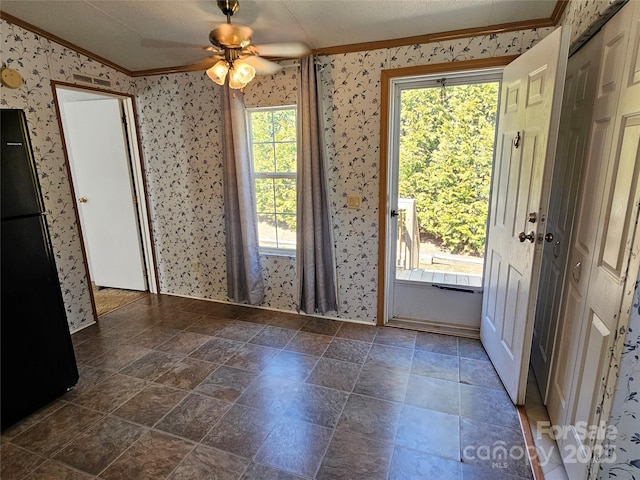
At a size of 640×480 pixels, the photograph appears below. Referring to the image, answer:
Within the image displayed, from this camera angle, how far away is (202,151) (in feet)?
10.6

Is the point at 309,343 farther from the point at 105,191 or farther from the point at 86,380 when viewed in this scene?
the point at 105,191

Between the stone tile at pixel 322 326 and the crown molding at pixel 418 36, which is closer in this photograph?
the crown molding at pixel 418 36

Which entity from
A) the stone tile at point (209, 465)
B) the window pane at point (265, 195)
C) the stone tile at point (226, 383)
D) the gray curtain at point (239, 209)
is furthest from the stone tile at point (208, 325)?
the stone tile at point (209, 465)

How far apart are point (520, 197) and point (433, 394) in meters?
1.29

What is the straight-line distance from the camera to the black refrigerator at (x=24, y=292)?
1.77 meters

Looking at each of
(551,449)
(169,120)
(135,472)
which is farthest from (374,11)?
(135,472)

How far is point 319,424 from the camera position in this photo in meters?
1.88

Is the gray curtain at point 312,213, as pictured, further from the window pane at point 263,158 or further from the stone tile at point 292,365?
the stone tile at point 292,365

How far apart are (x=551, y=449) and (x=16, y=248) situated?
9.66ft

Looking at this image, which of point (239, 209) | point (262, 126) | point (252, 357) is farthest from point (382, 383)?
point (262, 126)

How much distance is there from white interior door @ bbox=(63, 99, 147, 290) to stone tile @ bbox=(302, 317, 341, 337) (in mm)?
2056

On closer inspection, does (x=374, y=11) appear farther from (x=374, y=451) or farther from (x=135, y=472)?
(x=135, y=472)

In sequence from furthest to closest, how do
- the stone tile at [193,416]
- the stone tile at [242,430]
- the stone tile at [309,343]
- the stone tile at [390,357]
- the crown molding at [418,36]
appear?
the stone tile at [309,343], the stone tile at [390,357], the crown molding at [418,36], the stone tile at [193,416], the stone tile at [242,430]

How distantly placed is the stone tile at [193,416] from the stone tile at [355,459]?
689 mm
